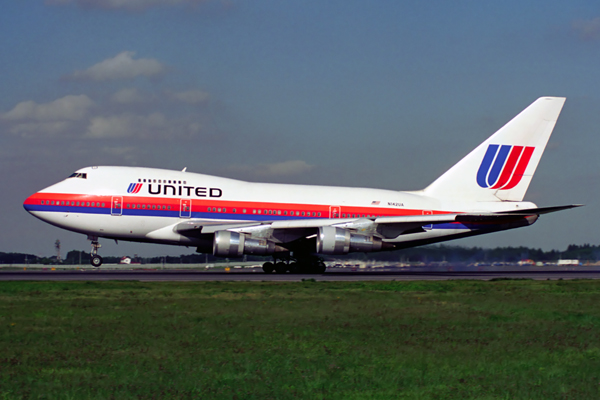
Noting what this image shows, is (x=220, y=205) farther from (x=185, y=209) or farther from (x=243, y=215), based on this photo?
(x=185, y=209)

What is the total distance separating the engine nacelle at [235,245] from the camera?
31.0 meters

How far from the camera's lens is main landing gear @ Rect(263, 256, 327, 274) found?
34.8 m

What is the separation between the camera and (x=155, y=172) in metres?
33.9

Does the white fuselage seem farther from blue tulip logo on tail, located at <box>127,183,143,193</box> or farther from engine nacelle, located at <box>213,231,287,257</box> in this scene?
engine nacelle, located at <box>213,231,287,257</box>

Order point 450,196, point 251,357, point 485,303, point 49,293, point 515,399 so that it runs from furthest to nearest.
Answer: point 450,196
point 49,293
point 485,303
point 251,357
point 515,399

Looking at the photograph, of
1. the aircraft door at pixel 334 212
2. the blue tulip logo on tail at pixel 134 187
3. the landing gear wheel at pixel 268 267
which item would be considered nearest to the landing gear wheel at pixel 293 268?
the landing gear wheel at pixel 268 267

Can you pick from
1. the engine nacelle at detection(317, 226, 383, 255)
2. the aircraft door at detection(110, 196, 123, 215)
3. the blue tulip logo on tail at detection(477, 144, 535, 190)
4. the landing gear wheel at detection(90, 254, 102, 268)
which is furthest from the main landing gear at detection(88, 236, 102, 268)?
the blue tulip logo on tail at detection(477, 144, 535, 190)

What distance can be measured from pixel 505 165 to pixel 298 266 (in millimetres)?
13632

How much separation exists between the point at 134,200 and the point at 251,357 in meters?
24.1

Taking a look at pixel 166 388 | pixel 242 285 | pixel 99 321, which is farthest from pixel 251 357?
pixel 242 285

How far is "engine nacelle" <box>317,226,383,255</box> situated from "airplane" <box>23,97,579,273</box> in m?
0.05

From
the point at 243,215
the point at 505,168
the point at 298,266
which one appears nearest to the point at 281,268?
the point at 298,266

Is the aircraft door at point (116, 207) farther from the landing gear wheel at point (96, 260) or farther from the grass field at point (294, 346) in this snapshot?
the grass field at point (294, 346)

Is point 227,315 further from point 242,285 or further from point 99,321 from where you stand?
point 242,285
